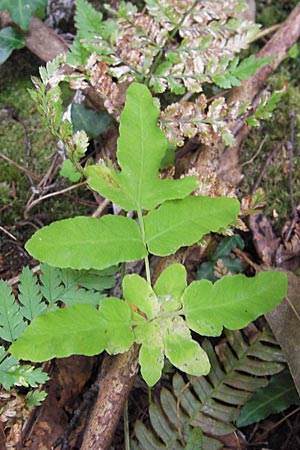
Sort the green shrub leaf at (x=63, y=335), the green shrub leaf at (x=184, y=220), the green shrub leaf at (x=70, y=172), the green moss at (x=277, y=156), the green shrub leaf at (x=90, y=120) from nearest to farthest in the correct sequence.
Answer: the green shrub leaf at (x=63, y=335), the green shrub leaf at (x=184, y=220), the green shrub leaf at (x=70, y=172), the green shrub leaf at (x=90, y=120), the green moss at (x=277, y=156)

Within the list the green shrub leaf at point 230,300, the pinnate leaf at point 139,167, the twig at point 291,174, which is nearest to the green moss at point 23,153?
the pinnate leaf at point 139,167

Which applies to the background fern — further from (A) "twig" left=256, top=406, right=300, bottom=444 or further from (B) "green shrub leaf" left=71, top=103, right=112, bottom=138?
(A) "twig" left=256, top=406, right=300, bottom=444

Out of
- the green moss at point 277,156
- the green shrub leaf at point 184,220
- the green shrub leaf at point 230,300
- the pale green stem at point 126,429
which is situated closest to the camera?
the green shrub leaf at point 230,300

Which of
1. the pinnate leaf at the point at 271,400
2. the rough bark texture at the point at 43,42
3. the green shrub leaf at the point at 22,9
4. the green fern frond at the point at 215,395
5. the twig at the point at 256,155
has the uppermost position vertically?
the green shrub leaf at the point at 22,9

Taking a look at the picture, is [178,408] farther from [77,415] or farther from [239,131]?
[239,131]

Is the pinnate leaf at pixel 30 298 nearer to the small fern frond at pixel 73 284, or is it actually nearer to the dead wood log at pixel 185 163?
the small fern frond at pixel 73 284

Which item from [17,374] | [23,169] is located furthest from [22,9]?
[17,374]
